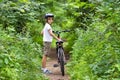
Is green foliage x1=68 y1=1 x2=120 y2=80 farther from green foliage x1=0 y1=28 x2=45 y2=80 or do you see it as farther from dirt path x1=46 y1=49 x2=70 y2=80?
dirt path x1=46 y1=49 x2=70 y2=80

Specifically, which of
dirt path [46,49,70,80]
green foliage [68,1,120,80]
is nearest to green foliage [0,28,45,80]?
dirt path [46,49,70,80]

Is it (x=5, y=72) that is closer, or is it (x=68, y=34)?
(x=5, y=72)

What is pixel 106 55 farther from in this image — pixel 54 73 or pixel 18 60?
pixel 54 73

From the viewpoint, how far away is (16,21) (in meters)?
11.8

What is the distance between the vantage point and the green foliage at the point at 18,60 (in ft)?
19.7

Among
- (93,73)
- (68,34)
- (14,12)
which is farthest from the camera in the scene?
(68,34)

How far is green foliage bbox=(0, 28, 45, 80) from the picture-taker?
6.00m

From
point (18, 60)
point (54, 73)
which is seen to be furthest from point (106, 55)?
point (54, 73)

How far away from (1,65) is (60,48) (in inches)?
154

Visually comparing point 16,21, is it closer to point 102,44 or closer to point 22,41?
point 22,41

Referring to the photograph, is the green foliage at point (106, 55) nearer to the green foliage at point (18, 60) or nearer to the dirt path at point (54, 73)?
the green foliage at point (18, 60)

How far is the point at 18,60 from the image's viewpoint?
728cm

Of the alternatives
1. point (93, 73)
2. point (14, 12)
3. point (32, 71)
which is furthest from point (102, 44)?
point (14, 12)

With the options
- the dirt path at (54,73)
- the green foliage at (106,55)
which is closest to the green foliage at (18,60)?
the dirt path at (54,73)
